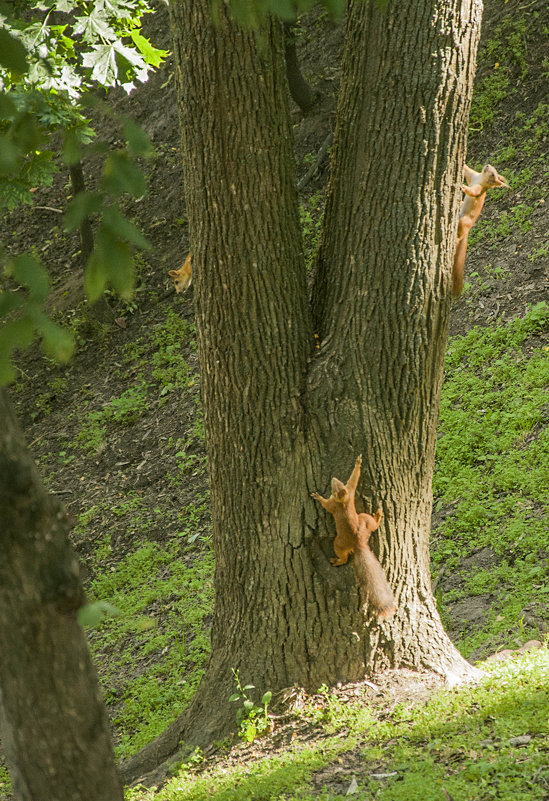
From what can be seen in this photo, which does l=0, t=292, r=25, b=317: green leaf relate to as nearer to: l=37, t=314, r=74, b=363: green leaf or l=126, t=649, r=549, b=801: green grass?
l=37, t=314, r=74, b=363: green leaf

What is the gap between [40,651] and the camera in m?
1.76

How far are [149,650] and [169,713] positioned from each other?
804mm

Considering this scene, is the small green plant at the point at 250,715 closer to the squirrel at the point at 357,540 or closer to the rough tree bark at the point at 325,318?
the rough tree bark at the point at 325,318

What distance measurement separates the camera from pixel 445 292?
3.47 meters

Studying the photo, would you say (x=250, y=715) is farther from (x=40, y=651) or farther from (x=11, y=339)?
(x=11, y=339)

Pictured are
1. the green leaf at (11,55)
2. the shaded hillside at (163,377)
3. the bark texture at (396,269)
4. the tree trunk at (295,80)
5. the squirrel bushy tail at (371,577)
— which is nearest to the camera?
the green leaf at (11,55)

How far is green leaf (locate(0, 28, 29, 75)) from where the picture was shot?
4.49ft

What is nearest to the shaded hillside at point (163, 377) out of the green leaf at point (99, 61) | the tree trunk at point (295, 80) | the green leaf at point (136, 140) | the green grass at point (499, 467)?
the tree trunk at point (295, 80)

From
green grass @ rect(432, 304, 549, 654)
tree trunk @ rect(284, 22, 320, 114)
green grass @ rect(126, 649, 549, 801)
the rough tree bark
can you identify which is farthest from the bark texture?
tree trunk @ rect(284, 22, 320, 114)

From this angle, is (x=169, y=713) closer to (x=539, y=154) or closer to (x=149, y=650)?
(x=149, y=650)

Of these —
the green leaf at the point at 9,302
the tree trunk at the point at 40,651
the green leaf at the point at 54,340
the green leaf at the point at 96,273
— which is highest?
the green leaf at the point at 9,302

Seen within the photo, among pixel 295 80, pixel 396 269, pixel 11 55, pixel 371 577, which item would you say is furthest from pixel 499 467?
pixel 295 80

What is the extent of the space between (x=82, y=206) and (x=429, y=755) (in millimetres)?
2530

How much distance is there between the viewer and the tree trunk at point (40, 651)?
5.69 feet
